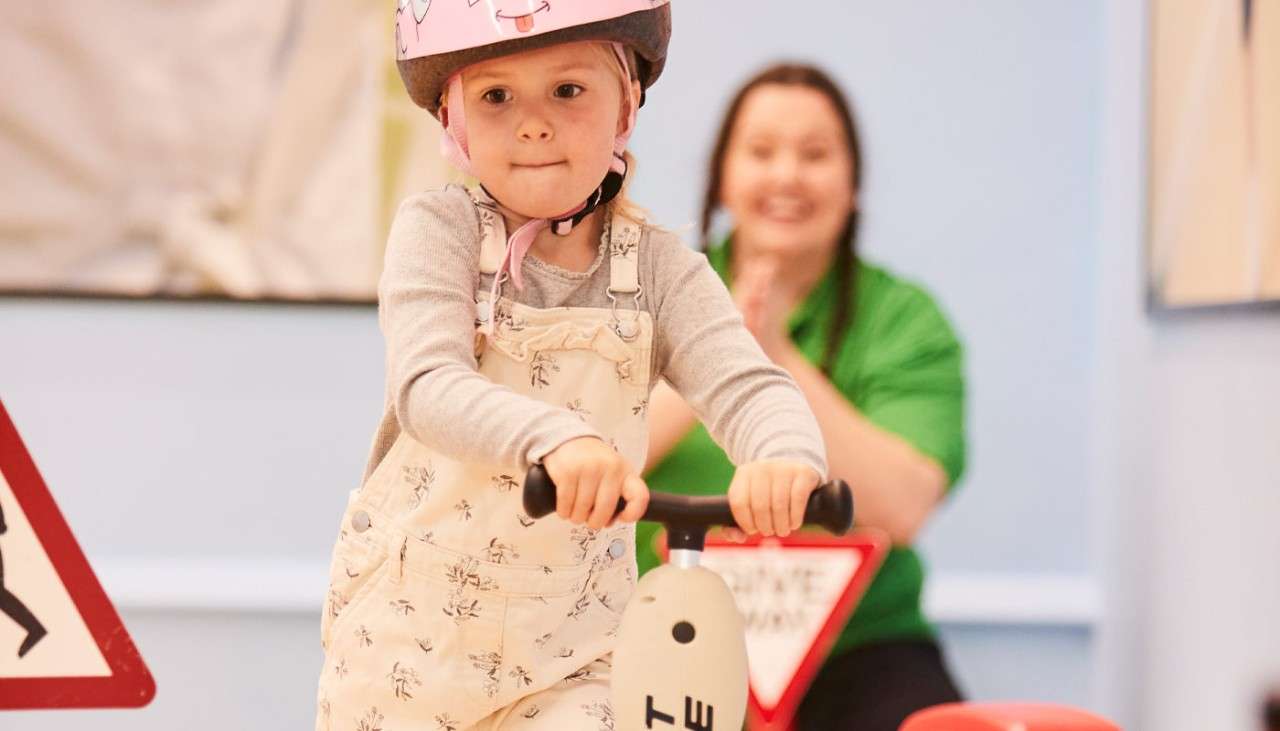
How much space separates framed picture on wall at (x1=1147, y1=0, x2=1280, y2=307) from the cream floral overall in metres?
1.56

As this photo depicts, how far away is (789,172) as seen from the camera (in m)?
2.85

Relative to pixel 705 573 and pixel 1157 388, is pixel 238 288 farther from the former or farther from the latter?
pixel 705 573

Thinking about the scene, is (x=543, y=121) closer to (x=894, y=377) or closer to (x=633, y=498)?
(x=633, y=498)

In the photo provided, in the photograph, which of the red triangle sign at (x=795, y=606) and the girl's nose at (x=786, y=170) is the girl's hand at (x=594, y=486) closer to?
the red triangle sign at (x=795, y=606)

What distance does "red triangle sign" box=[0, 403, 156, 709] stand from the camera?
5.66ft

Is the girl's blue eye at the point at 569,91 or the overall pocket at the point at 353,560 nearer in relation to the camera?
the girl's blue eye at the point at 569,91

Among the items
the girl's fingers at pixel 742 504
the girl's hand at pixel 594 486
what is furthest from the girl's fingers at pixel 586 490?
the girl's fingers at pixel 742 504

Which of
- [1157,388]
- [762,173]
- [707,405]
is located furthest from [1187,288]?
[707,405]

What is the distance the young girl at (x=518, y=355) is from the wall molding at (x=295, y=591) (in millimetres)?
1883

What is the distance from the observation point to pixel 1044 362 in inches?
138

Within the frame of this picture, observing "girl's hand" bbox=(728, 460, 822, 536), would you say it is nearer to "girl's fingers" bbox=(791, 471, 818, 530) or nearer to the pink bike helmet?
"girl's fingers" bbox=(791, 471, 818, 530)

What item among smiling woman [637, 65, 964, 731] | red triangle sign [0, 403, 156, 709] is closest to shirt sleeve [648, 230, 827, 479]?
red triangle sign [0, 403, 156, 709]

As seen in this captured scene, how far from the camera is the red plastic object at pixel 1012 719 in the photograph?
141 cm

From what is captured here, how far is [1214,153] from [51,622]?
7.51ft
